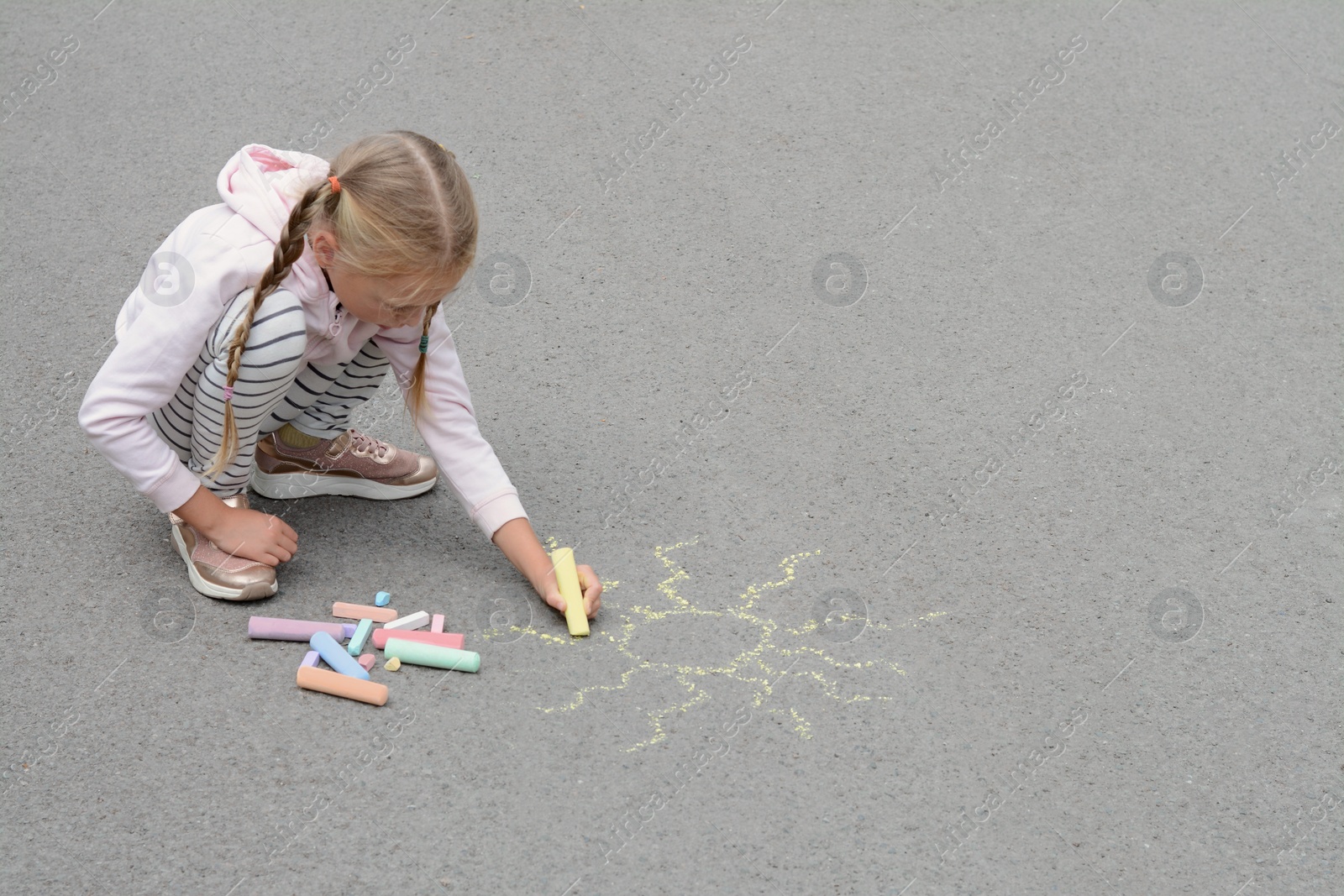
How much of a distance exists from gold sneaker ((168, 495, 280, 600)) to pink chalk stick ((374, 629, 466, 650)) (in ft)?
0.76

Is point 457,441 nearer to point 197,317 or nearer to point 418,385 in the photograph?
point 418,385

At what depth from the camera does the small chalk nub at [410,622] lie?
2.22 metres

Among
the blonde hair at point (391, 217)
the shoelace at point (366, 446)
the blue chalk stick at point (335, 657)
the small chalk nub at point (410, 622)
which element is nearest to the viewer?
the blonde hair at point (391, 217)

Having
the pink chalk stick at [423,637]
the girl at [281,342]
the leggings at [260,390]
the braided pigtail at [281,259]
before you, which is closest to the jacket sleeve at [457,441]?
the girl at [281,342]

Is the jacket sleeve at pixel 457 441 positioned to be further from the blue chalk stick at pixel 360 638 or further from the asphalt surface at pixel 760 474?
the blue chalk stick at pixel 360 638

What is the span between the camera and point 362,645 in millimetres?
2180

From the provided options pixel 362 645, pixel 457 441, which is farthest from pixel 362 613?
pixel 457 441

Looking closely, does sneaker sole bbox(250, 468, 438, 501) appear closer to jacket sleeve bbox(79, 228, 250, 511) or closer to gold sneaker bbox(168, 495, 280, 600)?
gold sneaker bbox(168, 495, 280, 600)

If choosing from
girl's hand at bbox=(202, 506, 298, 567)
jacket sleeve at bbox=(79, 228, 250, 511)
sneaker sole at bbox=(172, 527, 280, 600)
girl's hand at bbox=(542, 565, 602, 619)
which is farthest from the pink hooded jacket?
girl's hand at bbox=(542, 565, 602, 619)

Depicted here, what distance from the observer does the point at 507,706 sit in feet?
6.88

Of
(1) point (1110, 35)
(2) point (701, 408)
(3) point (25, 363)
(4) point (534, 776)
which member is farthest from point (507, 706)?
(1) point (1110, 35)

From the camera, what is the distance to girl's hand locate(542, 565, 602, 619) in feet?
7.32

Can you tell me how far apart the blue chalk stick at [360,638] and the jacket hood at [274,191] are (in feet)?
2.01

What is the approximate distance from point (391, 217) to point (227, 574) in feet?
2.58
